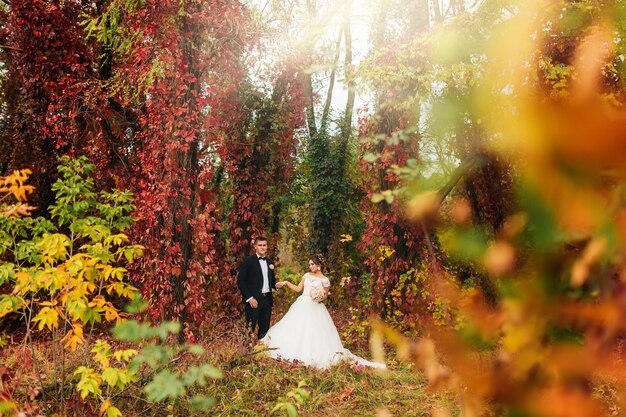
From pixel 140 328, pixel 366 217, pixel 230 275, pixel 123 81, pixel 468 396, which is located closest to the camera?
pixel 468 396

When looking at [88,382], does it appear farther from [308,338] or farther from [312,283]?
[312,283]

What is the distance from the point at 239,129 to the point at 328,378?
5842 mm

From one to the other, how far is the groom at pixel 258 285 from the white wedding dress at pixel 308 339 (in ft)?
1.51

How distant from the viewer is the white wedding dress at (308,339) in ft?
24.6

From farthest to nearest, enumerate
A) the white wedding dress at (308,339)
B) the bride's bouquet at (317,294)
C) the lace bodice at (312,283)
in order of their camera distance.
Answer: the lace bodice at (312,283) → the bride's bouquet at (317,294) → the white wedding dress at (308,339)

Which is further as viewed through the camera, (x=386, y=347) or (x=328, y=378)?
(x=386, y=347)

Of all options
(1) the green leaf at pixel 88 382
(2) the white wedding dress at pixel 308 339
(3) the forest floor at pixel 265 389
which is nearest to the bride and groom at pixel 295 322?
(2) the white wedding dress at pixel 308 339

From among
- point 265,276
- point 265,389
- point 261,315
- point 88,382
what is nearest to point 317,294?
point 265,276

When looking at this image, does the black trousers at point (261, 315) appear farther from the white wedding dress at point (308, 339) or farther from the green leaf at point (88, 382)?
the green leaf at point (88, 382)

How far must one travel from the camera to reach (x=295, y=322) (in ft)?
26.3

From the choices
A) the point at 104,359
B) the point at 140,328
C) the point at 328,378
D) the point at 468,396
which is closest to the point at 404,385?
the point at 328,378

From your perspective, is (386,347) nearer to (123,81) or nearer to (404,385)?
(404,385)

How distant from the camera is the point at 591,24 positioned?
596 cm

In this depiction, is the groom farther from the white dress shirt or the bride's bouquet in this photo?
the bride's bouquet
